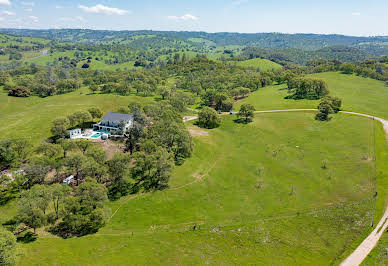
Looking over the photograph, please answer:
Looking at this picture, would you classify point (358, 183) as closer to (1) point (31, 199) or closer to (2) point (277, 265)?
(2) point (277, 265)

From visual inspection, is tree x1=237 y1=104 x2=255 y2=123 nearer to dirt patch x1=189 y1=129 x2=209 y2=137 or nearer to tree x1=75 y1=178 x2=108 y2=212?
dirt patch x1=189 y1=129 x2=209 y2=137

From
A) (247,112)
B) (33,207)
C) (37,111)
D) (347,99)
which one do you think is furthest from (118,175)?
(347,99)

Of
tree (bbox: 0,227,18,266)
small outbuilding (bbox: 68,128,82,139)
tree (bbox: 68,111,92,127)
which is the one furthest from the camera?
tree (bbox: 68,111,92,127)

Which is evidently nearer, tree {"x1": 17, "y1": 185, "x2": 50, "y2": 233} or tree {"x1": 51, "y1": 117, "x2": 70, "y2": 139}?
tree {"x1": 17, "y1": 185, "x2": 50, "y2": 233}

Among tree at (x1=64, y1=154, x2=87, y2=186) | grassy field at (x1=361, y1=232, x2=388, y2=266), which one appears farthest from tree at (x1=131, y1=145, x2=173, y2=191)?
grassy field at (x1=361, y1=232, x2=388, y2=266)

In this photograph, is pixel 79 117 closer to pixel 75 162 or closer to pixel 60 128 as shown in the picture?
pixel 60 128

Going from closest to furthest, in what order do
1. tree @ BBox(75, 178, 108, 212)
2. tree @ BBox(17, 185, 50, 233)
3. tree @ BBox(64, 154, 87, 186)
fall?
→ tree @ BBox(17, 185, 50, 233), tree @ BBox(75, 178, 108, 212), tree @ BBox(64, 154, 87, 186)
